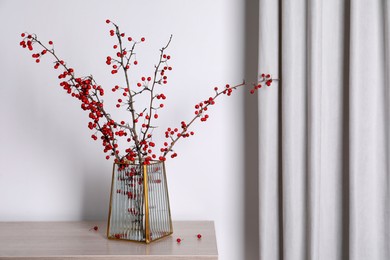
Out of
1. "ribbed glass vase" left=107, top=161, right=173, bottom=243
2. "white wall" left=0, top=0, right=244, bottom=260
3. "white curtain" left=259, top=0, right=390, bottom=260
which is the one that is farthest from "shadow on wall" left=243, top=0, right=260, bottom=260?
"ribbed glass vase" left=107, top=161, right=173, bottom=243

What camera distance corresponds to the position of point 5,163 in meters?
1.81

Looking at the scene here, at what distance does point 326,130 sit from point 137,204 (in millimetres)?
659

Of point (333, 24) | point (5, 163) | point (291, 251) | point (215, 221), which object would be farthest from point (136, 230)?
point (333, 24)

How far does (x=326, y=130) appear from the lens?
1.63 meters

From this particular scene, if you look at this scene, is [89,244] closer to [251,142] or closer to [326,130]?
[251,142]

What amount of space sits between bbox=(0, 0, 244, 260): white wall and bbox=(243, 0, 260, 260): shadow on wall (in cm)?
2

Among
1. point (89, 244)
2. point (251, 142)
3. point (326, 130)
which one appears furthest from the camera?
point (251, 142)

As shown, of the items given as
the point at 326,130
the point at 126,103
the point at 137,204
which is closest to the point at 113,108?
the point at 126,103

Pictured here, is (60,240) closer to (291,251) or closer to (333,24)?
(291,251)

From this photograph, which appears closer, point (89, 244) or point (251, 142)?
point (89, 244)

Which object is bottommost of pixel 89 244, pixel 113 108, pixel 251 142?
pixel 89 244

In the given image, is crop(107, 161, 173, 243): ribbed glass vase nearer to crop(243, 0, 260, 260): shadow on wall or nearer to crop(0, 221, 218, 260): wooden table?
crop(0, 221, 218, 260): wooden table

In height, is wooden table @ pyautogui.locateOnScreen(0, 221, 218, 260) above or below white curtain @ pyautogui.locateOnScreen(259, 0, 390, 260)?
below

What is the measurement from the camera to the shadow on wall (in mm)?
1766
